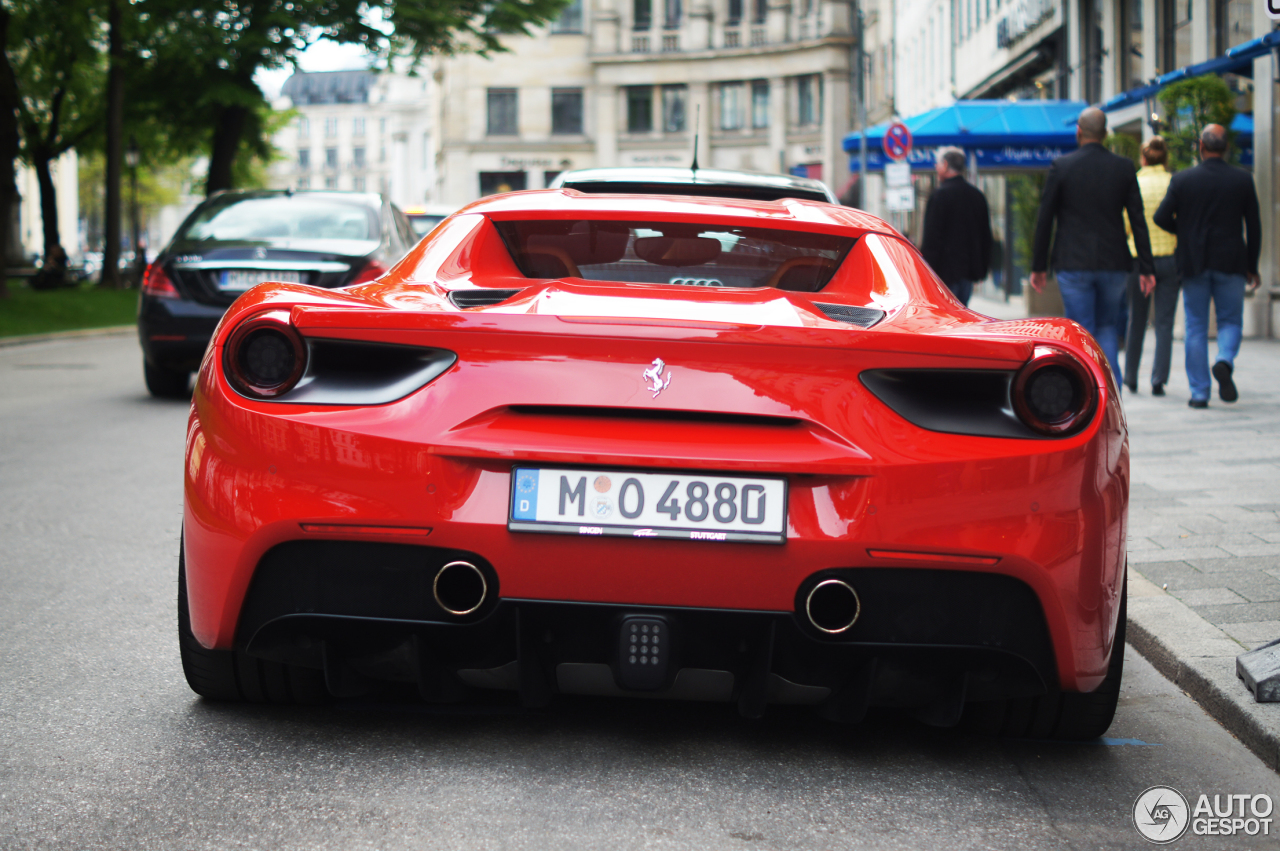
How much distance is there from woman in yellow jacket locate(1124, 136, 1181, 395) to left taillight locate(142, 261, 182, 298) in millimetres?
6942

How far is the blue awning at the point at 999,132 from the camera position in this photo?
19.4 metres

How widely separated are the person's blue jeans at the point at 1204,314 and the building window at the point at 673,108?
52972 millimetres

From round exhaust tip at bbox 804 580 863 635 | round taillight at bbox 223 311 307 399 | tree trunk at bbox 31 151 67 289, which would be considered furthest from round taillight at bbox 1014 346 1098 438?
tree trunk at bbox 31 151 67 289

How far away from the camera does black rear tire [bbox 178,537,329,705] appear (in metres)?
3.48

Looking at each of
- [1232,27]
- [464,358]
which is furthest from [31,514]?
[1232,27]

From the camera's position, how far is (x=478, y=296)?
3291mm

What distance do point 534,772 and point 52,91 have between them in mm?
37613

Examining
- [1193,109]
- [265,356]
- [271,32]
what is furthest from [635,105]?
[265,356]

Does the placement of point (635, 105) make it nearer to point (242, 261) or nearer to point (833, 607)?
point (242, 261)

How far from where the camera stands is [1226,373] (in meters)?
10.3

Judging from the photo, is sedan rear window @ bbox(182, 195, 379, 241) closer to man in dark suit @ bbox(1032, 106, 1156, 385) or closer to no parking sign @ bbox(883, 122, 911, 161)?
man in dark suit @ bbox(1032, 106, 1156, 385)

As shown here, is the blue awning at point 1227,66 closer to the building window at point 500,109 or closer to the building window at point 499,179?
the building window at point 499,179

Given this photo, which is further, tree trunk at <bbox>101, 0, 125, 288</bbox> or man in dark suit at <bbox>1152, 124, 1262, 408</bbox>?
tree trunk at <bbox>101, 0, 125, 288</bbox>

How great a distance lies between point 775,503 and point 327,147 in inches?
6017
